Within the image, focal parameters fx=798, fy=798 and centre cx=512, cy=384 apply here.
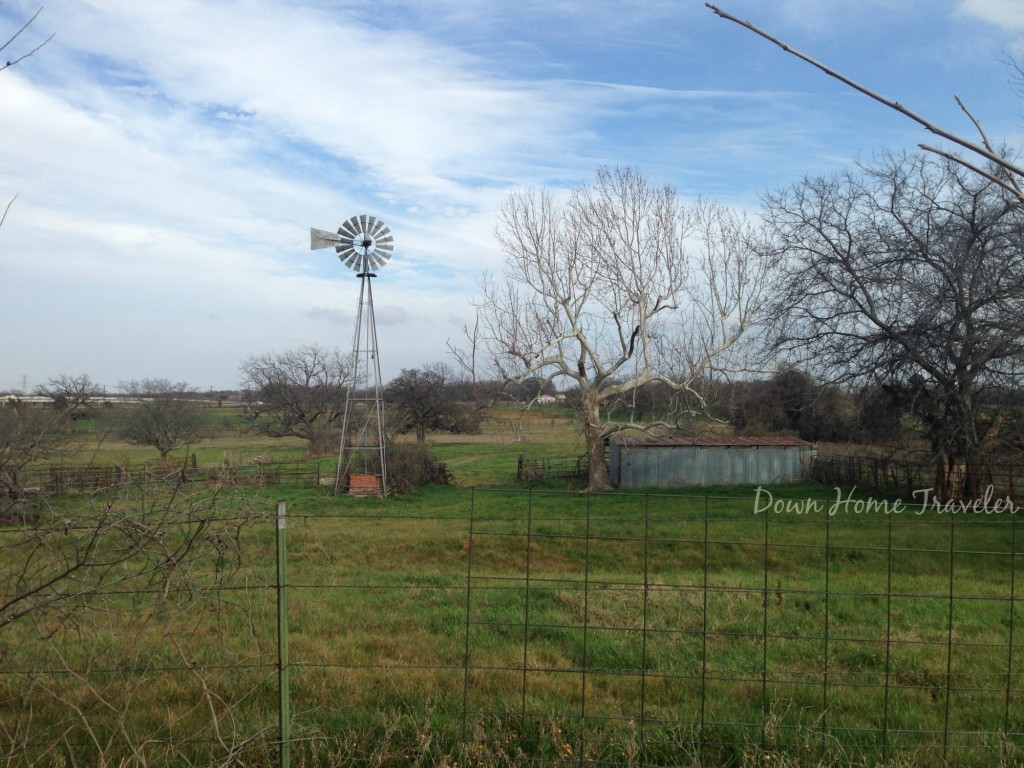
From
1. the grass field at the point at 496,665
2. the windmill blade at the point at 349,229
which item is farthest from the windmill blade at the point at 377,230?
the grass field at the point at 496,665

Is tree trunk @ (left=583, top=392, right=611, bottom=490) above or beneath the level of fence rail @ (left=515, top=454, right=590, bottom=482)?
above

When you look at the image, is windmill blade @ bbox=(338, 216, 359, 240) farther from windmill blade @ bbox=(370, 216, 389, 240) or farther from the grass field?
the grass field

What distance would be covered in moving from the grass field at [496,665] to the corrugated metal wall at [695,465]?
17956mm

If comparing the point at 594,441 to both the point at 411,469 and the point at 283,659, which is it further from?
the point at 283,659

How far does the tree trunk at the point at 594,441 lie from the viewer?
90.4 ft

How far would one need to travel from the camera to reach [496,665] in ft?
20.2

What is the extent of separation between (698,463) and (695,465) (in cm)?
14

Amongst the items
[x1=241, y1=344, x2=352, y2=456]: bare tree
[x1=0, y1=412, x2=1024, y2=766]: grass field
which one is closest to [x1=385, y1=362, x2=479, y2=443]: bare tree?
[x1=241, y1=344, x2=352, y2=456]: bare tree

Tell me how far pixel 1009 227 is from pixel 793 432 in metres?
19.1

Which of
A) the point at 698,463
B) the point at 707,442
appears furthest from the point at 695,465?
the point at 707,442

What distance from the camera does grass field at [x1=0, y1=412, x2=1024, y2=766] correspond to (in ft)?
13.8

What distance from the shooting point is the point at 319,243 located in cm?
2519

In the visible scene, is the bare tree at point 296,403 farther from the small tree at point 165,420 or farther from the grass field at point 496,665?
the grass field at point 496,665

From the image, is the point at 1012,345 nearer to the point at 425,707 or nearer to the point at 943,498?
the point at 943,498
